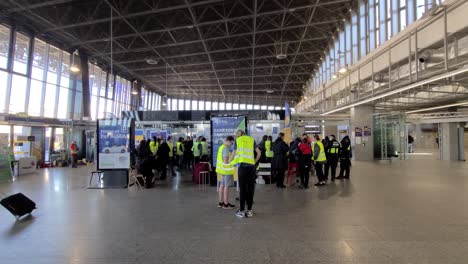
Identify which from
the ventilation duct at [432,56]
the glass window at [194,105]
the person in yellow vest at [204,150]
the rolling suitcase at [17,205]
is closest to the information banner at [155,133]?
the person in yellow vest at [204,150]

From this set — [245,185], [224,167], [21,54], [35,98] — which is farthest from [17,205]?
[21,54]

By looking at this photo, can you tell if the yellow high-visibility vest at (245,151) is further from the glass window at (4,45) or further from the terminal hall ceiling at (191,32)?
the glass window at (4,45)

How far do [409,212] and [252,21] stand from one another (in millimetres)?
14203

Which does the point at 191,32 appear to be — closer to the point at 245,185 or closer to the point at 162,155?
the point at 162,155

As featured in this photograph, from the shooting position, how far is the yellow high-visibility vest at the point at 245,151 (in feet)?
17.4

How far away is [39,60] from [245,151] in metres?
15.5

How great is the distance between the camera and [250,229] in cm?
446

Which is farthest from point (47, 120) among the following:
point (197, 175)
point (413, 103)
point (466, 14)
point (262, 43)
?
Answer: point (413, 103)

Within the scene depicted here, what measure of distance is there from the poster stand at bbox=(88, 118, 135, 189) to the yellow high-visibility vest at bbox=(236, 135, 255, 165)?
4.63 meters

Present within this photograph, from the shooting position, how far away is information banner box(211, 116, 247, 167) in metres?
8.73

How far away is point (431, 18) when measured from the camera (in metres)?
9.79

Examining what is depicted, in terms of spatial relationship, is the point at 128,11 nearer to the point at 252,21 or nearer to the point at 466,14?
the point at 252,21

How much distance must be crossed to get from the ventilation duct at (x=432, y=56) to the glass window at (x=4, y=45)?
54.0ft

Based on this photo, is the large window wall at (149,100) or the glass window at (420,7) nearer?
the glass window at (420,7)
